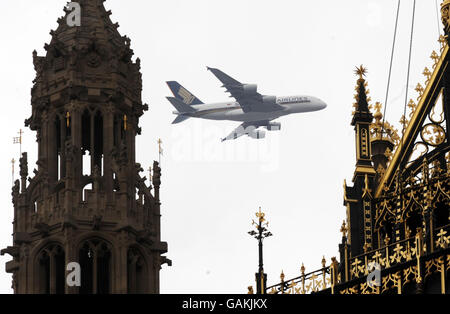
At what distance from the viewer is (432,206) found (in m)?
64.9

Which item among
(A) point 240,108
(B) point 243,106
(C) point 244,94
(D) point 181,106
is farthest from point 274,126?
(D) point 181,106

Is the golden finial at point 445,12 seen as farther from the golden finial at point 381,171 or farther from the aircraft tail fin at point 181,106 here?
the aircraft tail fin at point 181,106

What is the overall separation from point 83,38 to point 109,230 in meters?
11.4

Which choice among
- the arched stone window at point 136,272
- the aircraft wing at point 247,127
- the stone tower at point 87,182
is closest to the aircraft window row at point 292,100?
the aircraft wing at point 247,127

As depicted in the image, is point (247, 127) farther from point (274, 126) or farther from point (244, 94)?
point (244, 94)

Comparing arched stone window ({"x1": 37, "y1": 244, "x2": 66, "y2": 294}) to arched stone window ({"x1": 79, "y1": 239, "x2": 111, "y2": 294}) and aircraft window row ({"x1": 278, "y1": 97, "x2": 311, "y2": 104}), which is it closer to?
arched stone window ({"x1": 79, "y1": 239, "x2": 111, "y2": 294})

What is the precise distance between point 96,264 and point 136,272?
2.78 metres

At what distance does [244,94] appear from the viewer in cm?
14600

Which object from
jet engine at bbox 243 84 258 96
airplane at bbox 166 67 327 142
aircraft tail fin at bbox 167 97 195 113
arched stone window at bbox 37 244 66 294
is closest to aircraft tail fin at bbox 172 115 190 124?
airplane at bbox 166 67 327 142

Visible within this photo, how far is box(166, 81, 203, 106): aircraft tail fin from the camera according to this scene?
160488 millimetres
